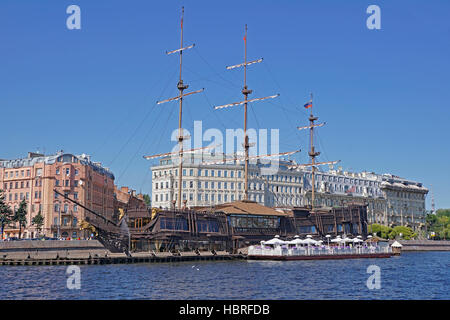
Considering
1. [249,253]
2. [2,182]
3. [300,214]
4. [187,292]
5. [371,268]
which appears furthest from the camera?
[2,182]

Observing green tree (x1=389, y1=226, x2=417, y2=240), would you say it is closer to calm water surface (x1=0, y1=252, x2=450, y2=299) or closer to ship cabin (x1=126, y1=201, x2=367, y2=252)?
ship cabin (x1=126, y1=201, x2=367, y2=252)

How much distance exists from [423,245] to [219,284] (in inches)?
3619

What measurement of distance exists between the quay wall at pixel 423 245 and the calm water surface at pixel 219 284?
67787 mm

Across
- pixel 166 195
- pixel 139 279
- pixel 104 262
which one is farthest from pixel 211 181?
pixel 139 279

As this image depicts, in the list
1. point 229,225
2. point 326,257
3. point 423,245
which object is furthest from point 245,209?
point 423,245

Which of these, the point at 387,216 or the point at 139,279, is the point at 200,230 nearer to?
the point at 139,279

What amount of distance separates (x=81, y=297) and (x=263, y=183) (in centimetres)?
9612

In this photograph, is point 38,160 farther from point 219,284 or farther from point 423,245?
point 423,245

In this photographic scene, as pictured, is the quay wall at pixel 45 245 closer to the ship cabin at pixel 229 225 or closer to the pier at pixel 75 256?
the pier at pixel 75 256

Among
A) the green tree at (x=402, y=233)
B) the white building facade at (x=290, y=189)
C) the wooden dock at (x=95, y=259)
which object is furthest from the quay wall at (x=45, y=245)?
the green tree at (x=402, y=233)

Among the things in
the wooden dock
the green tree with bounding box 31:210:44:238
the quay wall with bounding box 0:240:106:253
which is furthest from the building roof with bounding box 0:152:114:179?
the wooden dock

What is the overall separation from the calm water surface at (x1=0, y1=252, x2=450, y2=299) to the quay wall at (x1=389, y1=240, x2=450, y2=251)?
6779 centimetres

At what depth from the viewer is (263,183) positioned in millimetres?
124062

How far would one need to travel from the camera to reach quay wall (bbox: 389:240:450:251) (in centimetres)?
11394
